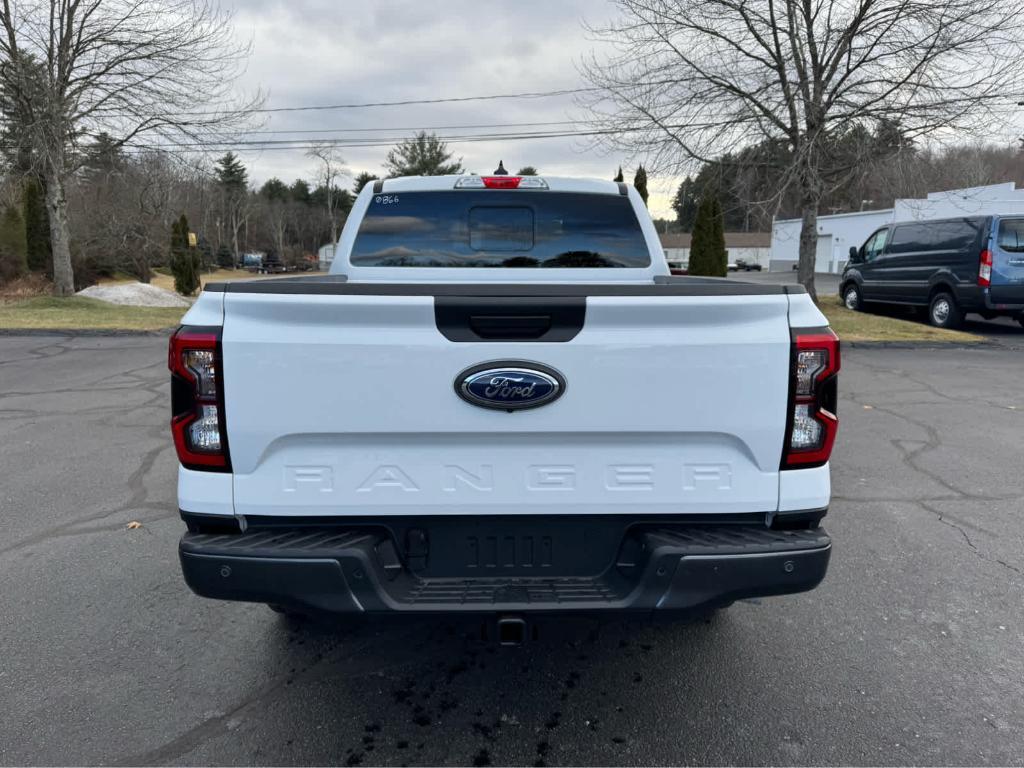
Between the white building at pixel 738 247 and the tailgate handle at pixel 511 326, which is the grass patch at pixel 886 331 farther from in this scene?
the white building at pixel 738 247

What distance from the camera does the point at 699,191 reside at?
57.1ft

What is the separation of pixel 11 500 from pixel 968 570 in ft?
20.0

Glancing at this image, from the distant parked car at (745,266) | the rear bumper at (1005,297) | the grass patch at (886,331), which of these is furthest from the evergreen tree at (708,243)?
the distant parked car at (745,266)

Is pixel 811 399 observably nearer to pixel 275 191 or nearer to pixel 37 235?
pixel 37 235

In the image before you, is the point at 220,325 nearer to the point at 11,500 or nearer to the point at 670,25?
the point at 11,500

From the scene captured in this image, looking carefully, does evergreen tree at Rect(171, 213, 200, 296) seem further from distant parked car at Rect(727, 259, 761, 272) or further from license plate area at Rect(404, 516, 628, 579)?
distant parked car at Rect(727, 259, 761, 272)

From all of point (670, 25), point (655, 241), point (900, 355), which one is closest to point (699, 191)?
point (670, 25)

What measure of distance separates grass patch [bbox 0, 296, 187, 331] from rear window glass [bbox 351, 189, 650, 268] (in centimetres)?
1214

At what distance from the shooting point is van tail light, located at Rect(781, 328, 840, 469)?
2.16m

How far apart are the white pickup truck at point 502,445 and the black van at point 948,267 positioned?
13.6 m

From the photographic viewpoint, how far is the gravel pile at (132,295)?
22.2m

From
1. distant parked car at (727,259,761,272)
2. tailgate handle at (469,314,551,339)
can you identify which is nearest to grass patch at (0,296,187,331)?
tailgate handle at (469,314,551,339)

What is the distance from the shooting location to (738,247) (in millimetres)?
82812

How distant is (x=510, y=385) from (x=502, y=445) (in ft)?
0.67
